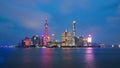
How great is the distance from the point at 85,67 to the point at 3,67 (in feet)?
73.8

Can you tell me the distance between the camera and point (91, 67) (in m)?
76.4

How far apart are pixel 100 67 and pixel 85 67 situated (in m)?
4.15

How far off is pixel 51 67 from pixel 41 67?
3147 mm

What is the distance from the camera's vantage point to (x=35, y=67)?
73.2m

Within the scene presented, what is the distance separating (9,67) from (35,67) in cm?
740

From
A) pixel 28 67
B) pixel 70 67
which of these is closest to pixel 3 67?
pixel 28 67

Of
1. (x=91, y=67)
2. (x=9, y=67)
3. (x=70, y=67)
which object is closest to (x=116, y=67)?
(x=91, y=67)

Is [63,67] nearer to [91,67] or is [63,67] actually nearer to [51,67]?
[51,67]

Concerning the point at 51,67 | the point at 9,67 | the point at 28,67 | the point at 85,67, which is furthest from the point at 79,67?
the point at 9,67

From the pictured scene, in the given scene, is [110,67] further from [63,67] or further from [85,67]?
[63,67]

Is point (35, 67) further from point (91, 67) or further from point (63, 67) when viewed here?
point (91, 67)

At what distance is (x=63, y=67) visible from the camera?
245 feet

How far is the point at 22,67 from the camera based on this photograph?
241ft

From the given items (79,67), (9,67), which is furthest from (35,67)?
(79,67)
